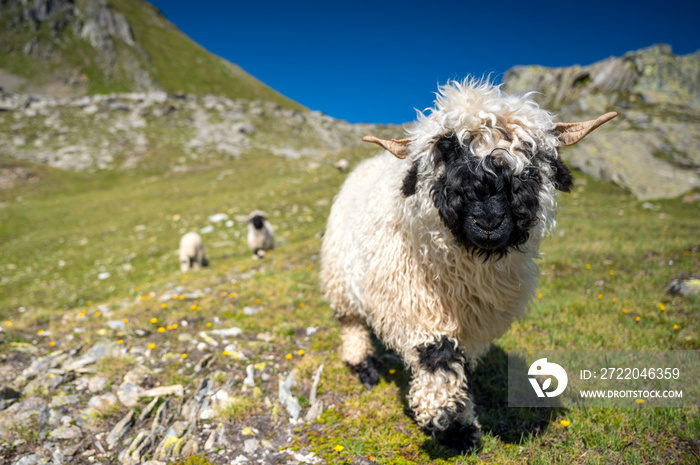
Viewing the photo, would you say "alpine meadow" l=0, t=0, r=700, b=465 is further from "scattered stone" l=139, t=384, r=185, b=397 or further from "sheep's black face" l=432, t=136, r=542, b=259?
"sheep's black face" l=432, t=136, r=542, b=259

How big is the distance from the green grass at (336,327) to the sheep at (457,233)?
758 mm

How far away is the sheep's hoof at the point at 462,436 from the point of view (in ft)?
12.3

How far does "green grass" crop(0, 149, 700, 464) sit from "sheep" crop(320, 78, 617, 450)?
0.76m

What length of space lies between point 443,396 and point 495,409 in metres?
1.41

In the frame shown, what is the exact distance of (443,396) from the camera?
3457 mm

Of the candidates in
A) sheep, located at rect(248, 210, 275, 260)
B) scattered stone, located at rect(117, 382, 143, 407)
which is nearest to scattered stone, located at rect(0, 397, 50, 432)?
scattered stone, located at rect(117, 382, 143, 407)

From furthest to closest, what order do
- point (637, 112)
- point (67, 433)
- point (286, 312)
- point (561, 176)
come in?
point (637, 112)
point (286, 312)
point (67, 433)
point (561, 176)

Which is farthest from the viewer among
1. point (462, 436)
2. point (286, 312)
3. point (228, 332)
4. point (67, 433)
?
point (286, 312)

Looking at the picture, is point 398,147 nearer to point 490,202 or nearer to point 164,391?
point 490,202

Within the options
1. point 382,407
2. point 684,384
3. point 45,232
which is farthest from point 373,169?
point 45,232

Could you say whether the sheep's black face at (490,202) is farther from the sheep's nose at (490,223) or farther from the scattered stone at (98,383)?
the scattered stone at (98,383)

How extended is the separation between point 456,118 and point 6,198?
38446 mm

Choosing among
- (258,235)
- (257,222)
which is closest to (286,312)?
(258,235)

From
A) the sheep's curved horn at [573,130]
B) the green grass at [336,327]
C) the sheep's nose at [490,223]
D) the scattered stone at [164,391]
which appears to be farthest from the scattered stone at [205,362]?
the sheep's curved horn at [573,130]
